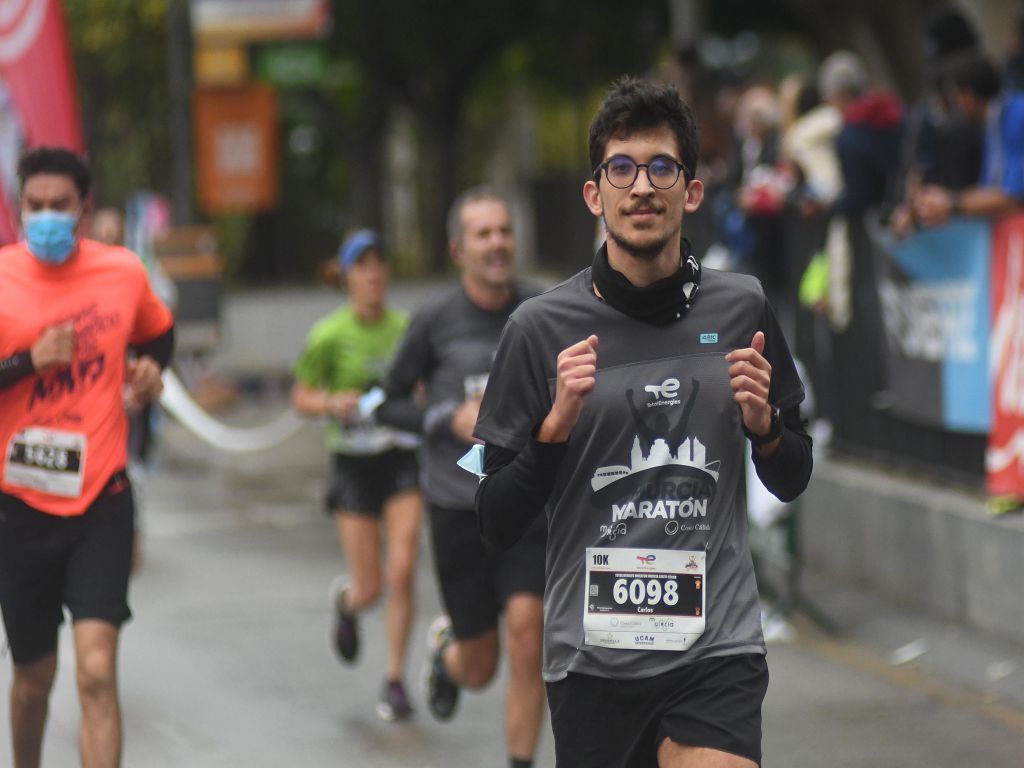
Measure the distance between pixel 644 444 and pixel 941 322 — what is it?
5.65 meters

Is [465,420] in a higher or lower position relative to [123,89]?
lower

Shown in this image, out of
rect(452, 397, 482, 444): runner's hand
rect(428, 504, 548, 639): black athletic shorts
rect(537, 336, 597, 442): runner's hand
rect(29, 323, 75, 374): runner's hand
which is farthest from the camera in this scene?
rect(428, 504, 548, 639): black athletic shorts

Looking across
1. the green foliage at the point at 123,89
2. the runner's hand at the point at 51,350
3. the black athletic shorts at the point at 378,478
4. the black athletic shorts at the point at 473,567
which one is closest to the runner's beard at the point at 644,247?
the runner's hand at the point at 51,350

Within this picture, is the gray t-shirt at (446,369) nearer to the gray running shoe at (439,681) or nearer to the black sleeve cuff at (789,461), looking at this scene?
the gray running shoe at (439,681)

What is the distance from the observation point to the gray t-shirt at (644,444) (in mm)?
4301

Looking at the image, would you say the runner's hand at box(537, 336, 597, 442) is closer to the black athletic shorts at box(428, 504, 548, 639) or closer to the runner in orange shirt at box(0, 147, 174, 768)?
the runner in orange shirt at box(0, 147, 174, 768)

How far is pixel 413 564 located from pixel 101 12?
25.0 meters

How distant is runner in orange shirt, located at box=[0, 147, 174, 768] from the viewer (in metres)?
5.83

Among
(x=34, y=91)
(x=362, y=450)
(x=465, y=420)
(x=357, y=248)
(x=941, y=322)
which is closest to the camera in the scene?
(x=465, y=420)

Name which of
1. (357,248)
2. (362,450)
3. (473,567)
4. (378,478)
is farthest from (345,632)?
(473,567)

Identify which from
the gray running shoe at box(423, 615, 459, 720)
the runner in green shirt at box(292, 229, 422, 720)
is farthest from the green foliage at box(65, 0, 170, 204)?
the gray running shoe at box(423, 615, 459, 720)

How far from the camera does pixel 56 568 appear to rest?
19.4ft

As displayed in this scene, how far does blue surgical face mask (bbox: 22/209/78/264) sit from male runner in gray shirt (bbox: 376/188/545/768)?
143 cm

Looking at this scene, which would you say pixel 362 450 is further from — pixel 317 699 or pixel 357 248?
pixel 317 699
